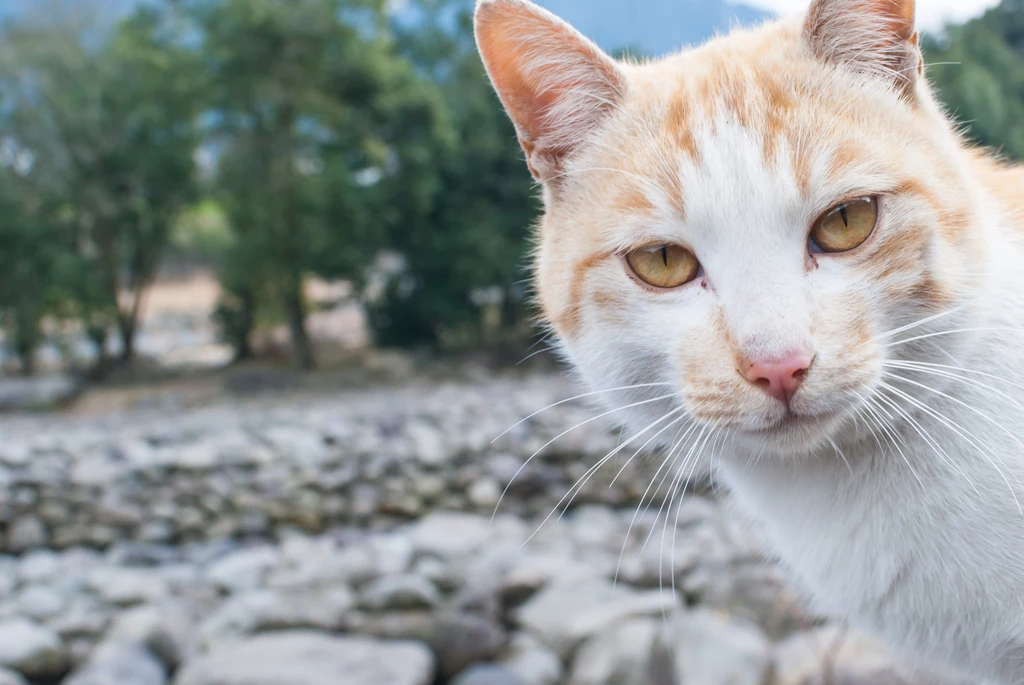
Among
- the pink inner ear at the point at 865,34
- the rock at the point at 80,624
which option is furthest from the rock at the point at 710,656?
the rock at the point at 80,624

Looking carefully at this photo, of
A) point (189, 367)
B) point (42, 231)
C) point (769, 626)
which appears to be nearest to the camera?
point (769, 626)

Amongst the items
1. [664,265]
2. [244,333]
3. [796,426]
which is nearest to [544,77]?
[664,265]

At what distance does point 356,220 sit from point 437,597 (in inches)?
242

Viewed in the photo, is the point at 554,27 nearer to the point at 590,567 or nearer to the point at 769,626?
the point at 769,626

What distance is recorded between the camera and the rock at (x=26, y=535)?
11.2 ft

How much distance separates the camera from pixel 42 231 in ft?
26.1

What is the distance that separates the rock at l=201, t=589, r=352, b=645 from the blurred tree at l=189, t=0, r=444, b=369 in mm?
5891

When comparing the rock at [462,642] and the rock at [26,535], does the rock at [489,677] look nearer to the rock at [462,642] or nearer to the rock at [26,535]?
the rock at [462,642]

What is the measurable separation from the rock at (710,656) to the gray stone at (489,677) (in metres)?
0.32

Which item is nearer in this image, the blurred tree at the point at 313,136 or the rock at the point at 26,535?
the rock at the point at 26,535

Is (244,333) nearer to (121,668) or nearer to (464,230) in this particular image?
(464,230)

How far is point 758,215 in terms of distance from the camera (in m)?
0.99

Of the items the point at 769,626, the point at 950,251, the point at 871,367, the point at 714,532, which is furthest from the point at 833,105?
the point at 714,532

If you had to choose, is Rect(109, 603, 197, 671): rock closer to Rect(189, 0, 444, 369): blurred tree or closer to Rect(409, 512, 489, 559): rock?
Rect(409, 512, 489, 559): rock
